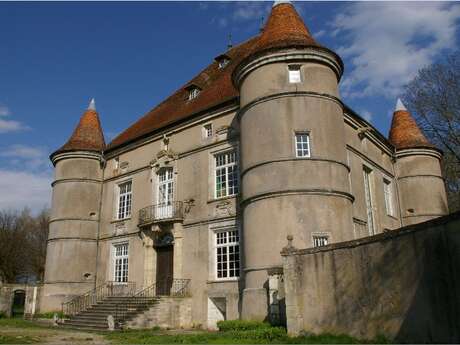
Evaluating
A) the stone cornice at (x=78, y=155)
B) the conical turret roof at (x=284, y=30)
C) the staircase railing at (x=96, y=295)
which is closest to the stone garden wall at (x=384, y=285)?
the conical turret roof at (x=284, y=30)

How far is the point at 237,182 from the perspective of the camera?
18641mm

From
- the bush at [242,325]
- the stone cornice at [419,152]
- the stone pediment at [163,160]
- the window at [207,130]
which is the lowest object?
the bush at [242,325]

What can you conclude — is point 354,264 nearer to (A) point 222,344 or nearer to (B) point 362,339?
(B) point 362,339

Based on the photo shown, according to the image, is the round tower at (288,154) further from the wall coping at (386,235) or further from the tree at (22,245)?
the tree at (22,245)

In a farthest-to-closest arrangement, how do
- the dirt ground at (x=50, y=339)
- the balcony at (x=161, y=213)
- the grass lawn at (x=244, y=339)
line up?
the balcony at (x=161, y=213)
the dirt ground at (x=50, y=339)
the grass lawn at (x=244, y=339)

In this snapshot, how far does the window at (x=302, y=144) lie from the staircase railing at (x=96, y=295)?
34.4ft

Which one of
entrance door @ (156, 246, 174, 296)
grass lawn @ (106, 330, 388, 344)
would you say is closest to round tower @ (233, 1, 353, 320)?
grass lawn @ (106, 330, 388, 344)

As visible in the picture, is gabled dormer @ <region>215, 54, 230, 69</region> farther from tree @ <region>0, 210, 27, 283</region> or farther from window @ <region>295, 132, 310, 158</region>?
tree @ <region>0, 210, 27, 283</region>

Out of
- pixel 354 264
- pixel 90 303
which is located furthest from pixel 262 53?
pixel 90 303

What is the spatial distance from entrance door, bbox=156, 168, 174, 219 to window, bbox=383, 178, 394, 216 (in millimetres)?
10955

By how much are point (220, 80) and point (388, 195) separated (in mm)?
10708

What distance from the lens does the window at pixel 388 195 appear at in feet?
76.7

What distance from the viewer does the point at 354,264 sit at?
11.1m

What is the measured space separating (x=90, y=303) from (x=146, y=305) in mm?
6304
